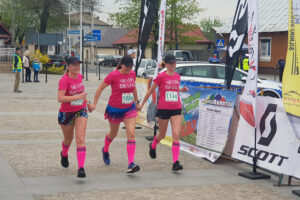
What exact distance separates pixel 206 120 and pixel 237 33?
5.68 feet

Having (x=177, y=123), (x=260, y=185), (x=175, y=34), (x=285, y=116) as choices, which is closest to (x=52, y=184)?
(x=177, y=123)

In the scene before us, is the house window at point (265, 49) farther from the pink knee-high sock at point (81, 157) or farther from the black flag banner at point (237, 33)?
the pink knee-high sock at point (81, 157)

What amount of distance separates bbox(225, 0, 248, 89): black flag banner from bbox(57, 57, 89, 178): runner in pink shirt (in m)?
2.72

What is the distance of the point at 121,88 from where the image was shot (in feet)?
24.8

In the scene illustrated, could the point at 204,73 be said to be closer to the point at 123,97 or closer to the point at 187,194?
the point at 123,97

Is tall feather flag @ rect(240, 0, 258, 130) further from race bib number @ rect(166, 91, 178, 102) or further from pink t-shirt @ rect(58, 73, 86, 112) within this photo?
pink t-shirt @ rect(58, 73, 86, 112)

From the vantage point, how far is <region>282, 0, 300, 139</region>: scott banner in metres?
6.42

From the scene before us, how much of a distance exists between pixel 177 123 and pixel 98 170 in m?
1.44

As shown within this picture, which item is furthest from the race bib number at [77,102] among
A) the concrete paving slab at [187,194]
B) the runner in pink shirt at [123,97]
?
the concrete paving slab at [187,194]

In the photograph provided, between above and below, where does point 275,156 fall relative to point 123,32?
below

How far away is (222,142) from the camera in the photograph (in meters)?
8.56

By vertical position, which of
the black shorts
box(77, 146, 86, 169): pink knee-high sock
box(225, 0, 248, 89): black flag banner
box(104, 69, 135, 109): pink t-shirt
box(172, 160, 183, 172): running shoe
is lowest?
box(172, 160, 183, 172): running shoe

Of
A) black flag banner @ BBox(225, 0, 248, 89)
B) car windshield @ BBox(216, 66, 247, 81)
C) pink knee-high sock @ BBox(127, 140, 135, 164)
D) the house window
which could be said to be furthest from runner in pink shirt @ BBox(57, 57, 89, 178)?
the house window

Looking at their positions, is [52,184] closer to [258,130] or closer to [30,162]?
[30,162]
